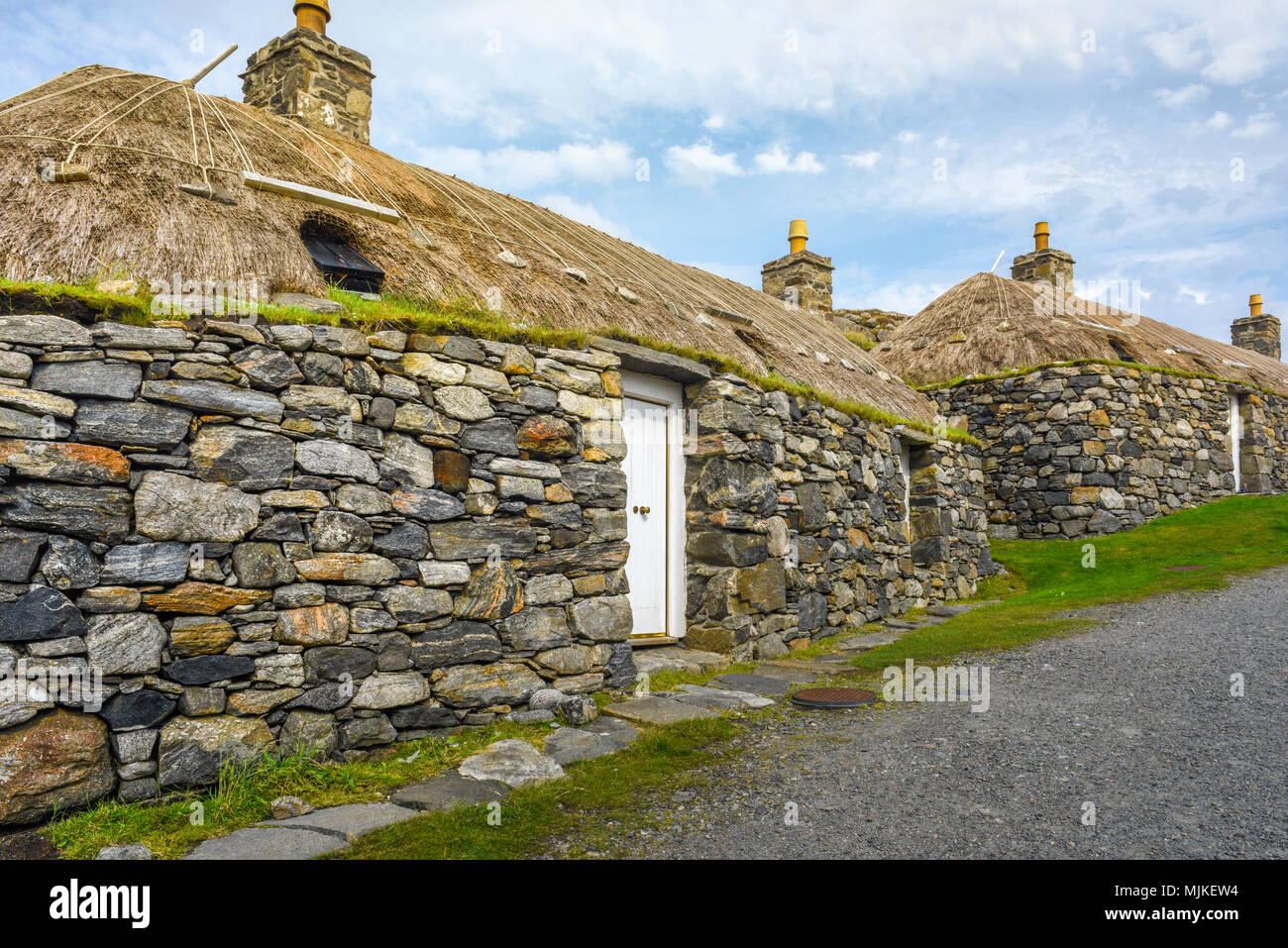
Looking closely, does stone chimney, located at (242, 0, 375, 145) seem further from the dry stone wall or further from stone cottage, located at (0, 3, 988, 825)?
the dry stone wall

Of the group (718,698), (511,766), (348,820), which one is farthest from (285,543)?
(718,698)

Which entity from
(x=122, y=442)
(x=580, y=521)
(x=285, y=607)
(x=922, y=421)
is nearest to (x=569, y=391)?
(x=580, y=521)

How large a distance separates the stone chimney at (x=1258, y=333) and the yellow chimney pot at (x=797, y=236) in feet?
55.1

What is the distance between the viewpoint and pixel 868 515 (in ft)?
29.6

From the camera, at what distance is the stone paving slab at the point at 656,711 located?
4.97 m

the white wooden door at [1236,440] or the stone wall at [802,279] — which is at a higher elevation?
the stone wall at [802,279]

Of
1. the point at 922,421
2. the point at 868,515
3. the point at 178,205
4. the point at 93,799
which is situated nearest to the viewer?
the point at 93,799

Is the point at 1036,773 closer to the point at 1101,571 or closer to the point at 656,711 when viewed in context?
the point at 656,711

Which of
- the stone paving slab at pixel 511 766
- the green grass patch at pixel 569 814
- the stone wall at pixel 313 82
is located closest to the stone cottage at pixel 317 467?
the stone wall at pixel 313 82

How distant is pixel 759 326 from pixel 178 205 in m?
5.89

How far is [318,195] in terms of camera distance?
5676mm

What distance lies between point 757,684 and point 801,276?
31.2 ft

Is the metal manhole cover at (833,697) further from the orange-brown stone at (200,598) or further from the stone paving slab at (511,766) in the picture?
the orange-brown stone at (200,598)
